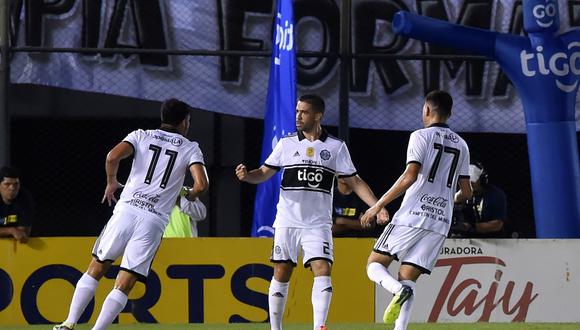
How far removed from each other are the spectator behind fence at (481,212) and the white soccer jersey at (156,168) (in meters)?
4.08

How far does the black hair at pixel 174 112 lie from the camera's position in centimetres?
1065

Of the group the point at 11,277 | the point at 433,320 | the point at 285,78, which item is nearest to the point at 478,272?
the point at 433,320

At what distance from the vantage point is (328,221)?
35.7 feet

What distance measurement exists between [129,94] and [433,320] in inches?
167

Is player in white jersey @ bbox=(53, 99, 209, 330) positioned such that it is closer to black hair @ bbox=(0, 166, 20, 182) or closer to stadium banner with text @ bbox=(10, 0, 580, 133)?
black hair @ bbox=(0, 166, 20, 182)

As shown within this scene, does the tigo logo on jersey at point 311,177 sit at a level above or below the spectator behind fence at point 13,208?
above

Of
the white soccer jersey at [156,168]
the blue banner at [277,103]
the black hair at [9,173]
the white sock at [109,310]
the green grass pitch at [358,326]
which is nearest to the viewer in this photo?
the white sock at [109,310]

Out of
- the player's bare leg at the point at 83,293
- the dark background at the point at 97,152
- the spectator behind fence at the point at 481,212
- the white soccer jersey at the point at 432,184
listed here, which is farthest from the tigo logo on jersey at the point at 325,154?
the dark background at the point at 97,152

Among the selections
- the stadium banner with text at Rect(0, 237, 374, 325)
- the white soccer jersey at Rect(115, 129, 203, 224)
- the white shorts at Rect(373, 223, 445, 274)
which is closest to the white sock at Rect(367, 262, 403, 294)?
the white shorts at Rect(373, 223, 445, 274)

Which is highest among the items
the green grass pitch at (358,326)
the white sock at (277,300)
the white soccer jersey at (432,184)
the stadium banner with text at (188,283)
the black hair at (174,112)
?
the black hair at (174,112)

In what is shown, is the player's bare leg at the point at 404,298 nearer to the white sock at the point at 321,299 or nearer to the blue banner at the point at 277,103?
the white sock at the point at 321,299

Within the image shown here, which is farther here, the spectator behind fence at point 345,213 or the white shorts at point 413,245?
the spectator behind fence at point 345,213

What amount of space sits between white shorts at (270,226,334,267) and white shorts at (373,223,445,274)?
41cm

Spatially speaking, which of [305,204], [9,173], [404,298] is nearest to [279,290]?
[305,204]
